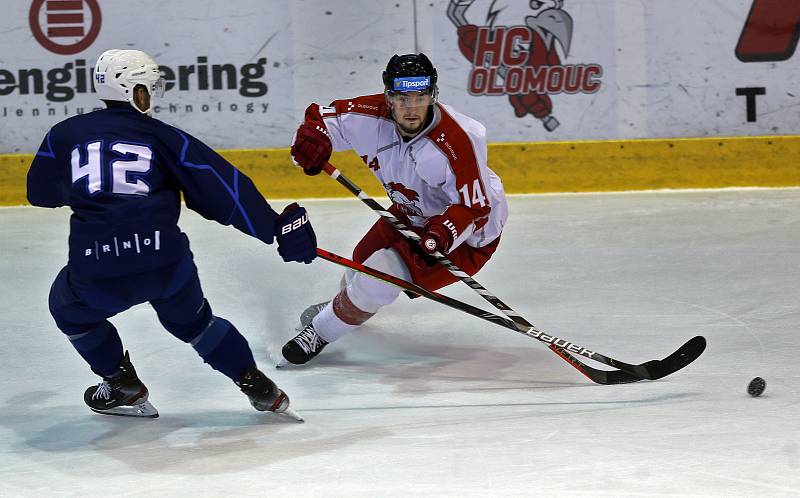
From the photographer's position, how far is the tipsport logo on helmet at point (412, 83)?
3.06 meters

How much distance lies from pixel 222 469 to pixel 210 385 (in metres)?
0.68

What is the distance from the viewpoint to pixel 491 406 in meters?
2.85

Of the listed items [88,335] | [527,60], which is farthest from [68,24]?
[88,335]

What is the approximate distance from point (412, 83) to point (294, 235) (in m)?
0.66

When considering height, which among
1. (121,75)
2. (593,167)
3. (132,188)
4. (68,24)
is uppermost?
(121,75)

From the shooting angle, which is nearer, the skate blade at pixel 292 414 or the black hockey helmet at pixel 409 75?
the skate blade at pixel 292 414

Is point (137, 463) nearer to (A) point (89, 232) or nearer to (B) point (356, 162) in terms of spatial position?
(A) point (89, 232)

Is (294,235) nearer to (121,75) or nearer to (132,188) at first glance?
(132,188)

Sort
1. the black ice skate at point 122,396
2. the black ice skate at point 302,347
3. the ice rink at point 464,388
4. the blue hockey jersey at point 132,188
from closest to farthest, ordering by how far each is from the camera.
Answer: the ice rink at point 464,388, the blue hockey jersey at point 132,188, the black ice skate at point 122,396, the black ice skate at point 302,347

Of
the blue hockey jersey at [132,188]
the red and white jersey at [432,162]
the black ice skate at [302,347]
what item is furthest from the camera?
the black ice skate at [302,347]

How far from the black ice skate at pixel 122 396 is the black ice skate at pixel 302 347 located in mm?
526

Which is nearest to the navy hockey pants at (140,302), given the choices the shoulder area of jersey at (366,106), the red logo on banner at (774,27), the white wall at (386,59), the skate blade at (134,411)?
the skate blade at (134,411)

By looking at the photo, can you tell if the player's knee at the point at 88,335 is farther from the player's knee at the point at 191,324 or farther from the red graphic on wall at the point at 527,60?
the red graphic on wall at the point at 527,60

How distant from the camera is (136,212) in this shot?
2477 millimetres
